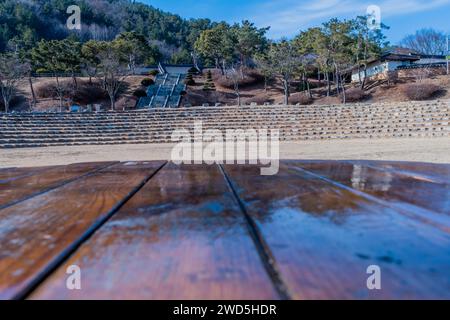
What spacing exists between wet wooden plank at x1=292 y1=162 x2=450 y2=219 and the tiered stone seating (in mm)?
16889

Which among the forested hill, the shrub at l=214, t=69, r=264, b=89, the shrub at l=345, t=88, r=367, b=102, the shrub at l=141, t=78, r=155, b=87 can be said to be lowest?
the shrub at l=345, t=88, r=367, b=102

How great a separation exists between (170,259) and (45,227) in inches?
17.4

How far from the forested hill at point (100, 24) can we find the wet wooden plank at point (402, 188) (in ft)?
197

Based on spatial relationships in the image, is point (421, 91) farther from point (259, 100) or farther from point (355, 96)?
point (259, 100)

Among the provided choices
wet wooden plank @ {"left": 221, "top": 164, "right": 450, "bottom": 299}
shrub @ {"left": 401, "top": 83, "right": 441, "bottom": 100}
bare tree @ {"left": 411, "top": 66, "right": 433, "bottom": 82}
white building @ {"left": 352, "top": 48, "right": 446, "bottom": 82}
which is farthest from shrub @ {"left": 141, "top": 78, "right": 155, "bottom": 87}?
wet wooden plank @ {"left": 221, "top": 164, "right": 450, "bottom": 299}

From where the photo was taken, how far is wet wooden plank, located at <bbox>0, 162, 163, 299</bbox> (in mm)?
658

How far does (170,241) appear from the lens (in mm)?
786

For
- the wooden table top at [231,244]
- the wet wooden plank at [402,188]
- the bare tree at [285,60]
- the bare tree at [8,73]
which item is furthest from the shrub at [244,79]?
the wooden table top at [231,244]

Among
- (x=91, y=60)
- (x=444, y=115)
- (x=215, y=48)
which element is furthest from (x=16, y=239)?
(x=215, y=48)

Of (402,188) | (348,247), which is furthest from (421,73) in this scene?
(348,247)

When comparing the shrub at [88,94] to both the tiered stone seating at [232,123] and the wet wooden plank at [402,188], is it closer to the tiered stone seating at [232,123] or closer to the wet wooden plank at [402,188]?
the tiered stone seating at [232,123]

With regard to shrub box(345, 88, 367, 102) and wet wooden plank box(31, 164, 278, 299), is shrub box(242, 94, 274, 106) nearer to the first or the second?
shrub box(345, 88, 367, 102)

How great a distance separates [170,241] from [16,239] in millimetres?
381
